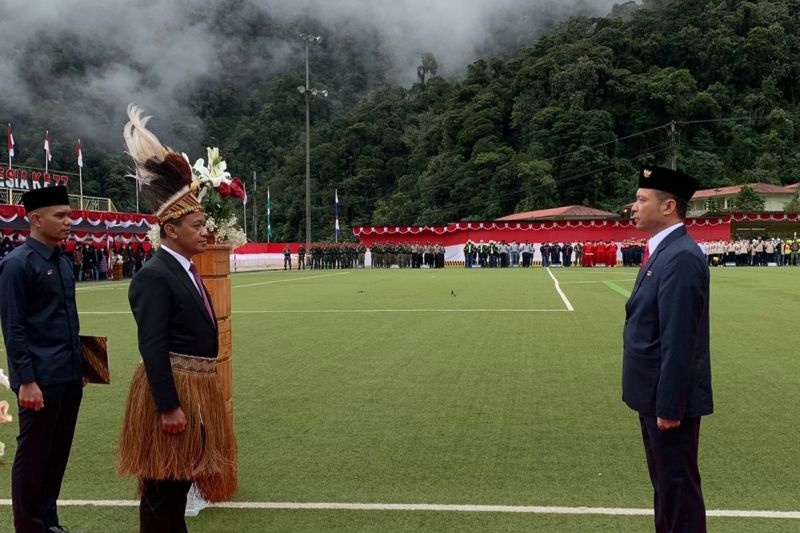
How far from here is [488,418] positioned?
22.0 ft

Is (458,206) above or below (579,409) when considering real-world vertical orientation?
above

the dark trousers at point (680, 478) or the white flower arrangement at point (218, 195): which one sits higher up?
the white flower arrangement at point (218, 195)

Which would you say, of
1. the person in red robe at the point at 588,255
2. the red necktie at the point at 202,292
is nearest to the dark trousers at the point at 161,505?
the red necktie at the point at 202,292

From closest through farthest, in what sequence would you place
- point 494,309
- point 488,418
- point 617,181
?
point 488,418, point 494,309, point 617,181

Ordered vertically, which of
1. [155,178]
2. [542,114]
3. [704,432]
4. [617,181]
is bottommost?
[704,432]

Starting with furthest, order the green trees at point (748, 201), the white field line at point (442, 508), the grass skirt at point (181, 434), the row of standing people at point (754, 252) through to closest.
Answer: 1. the green trees at point (748, 201)
2. the row of standing people at point (754, 252)
3. the white field line at point (442, 508)
4. the grass skirt at point (181, 434)

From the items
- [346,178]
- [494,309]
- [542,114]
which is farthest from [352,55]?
[494,309]

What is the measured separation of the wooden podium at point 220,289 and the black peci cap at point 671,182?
98.9 inches

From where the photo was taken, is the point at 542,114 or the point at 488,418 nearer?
the point at 488,418

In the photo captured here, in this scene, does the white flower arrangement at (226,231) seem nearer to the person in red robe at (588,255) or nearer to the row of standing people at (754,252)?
the row of standing people at (754,252)

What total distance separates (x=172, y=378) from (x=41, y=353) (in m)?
0.90

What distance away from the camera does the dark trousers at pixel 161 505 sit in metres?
3.55

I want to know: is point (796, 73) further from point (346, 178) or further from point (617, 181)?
point (346, 178)

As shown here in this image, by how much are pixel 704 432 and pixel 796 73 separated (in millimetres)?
83621
